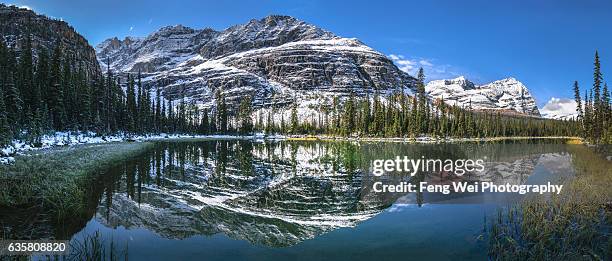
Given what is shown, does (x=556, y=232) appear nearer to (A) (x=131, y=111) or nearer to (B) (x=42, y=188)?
(B) (x=42, y=188)

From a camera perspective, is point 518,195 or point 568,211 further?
point 518,195

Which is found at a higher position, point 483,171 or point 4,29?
point 4,29

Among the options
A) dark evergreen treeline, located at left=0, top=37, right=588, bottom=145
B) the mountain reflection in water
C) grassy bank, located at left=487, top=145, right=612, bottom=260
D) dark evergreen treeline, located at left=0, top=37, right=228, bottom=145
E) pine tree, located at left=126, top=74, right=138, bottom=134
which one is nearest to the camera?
grassy bank, located at left=487, top=145, right=612, bottom=260

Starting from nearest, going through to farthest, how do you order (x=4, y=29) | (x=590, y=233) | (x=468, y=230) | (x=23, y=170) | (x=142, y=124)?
(x=590, y=233)
(x=468, y=230)
(x=23, y=170)
(x=142, y=124)
(x=4, y=29)

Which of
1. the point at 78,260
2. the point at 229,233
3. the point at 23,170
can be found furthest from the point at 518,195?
the point at 23,170

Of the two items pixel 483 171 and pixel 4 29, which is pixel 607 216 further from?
pixel 4 29

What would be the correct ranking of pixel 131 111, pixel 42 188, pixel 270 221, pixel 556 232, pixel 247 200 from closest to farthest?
pixel 556 232, pixel 270 221, pixel 42 188, pixel 247 200, pixel 131 111

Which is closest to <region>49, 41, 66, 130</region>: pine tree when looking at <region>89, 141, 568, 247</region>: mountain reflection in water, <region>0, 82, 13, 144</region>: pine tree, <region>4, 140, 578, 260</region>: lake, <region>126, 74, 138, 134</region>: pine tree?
<region>0, 82, 13, 144</region>: pine tree

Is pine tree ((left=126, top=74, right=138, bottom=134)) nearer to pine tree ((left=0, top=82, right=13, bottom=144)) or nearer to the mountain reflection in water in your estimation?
pine tree ((left=0, top=82, right=13, bottom=144))

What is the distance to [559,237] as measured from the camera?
1312 centimetres

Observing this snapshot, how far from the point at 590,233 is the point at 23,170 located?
27.7 meters

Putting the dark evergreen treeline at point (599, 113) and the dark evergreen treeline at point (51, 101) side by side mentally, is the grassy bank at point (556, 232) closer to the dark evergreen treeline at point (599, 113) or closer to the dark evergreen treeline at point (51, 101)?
the dark evergreen treeline at point (51, 101)

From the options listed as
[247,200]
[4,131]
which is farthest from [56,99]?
[247,200]

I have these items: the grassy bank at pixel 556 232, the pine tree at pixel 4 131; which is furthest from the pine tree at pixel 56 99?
the grassy bank at pixel 556 232
